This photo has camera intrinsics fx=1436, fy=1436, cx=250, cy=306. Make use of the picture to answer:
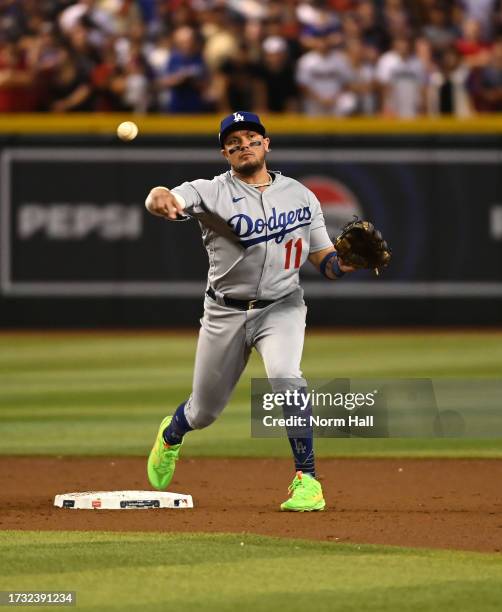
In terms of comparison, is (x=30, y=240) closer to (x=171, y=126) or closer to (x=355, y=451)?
(x=171, y=126)

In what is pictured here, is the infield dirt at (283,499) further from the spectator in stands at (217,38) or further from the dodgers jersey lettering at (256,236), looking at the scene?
the spectator in stands at (217,38)

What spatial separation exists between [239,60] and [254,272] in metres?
10.8

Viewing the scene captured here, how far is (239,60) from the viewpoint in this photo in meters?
17.3

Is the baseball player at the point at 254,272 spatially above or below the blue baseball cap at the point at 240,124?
below

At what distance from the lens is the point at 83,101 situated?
57.6 ft

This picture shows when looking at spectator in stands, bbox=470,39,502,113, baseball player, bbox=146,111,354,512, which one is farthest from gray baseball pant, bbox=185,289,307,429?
spectator in stands, bbox=470,39,502,113

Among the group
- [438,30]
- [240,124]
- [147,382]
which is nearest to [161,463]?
[240,124]

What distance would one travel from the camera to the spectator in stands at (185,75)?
56.9 ft

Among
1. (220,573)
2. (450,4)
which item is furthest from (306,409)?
(450,4)

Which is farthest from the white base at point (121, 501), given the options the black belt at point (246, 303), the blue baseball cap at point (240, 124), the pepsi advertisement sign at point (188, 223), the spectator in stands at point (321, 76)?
the spectator in stands at point (321, 76)

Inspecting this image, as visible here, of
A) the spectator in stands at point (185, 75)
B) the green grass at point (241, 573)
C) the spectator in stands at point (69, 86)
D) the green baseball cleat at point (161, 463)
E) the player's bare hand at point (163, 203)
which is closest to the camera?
the green grass at point (241, 573)

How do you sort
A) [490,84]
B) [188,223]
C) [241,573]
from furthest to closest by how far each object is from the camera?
[490,84] < [188,223] < [241,573]

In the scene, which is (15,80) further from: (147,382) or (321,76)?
(147,382)

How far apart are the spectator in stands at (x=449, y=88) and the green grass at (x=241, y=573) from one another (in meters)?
12.4
